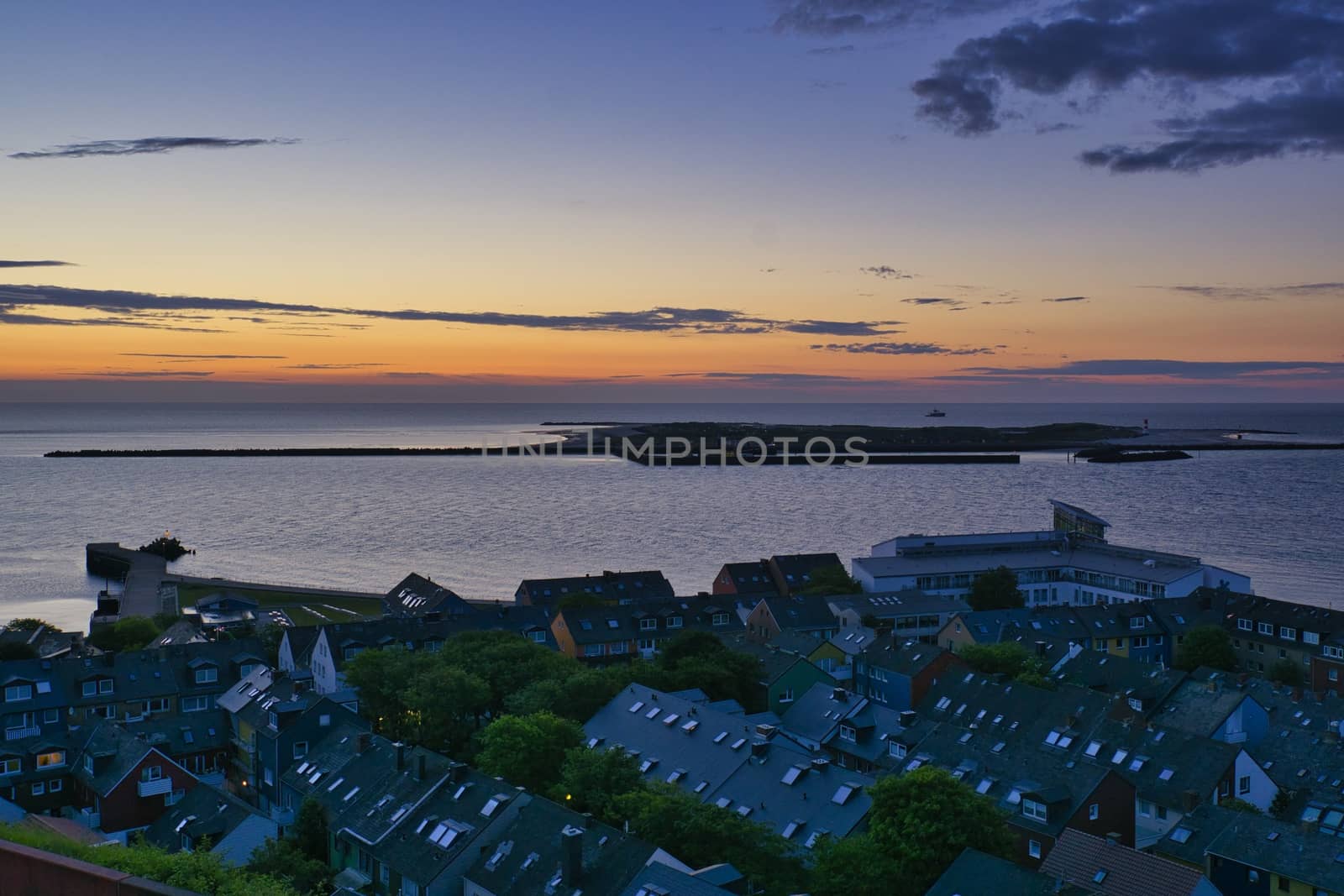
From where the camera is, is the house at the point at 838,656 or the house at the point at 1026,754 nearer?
the house at the point at 1026,754

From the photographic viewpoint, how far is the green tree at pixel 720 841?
2570 centimetres

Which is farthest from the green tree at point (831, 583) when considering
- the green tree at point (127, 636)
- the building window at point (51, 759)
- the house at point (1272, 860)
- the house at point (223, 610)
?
the building window at point (51, 759)

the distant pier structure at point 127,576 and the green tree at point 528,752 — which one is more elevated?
the green tree at point 528,752

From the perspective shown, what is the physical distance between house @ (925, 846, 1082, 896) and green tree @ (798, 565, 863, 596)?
1821 inches

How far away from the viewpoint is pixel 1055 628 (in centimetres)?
6125

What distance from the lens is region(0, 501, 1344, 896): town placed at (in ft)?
84.1

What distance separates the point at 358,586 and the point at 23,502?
97.9m

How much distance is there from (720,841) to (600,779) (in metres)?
5.52

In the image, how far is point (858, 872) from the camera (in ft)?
82.0

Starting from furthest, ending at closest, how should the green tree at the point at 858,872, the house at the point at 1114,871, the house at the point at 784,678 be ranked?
the house at the point at 784,678, the green tree at the point at 858,872, the house at the point at 1114,871

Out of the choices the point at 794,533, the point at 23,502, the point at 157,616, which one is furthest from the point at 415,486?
the point at 157,616

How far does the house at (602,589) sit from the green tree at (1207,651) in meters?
31.0

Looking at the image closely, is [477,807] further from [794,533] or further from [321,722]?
[794,533]

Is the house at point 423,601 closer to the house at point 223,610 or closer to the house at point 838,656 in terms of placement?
the house at point 223,610
